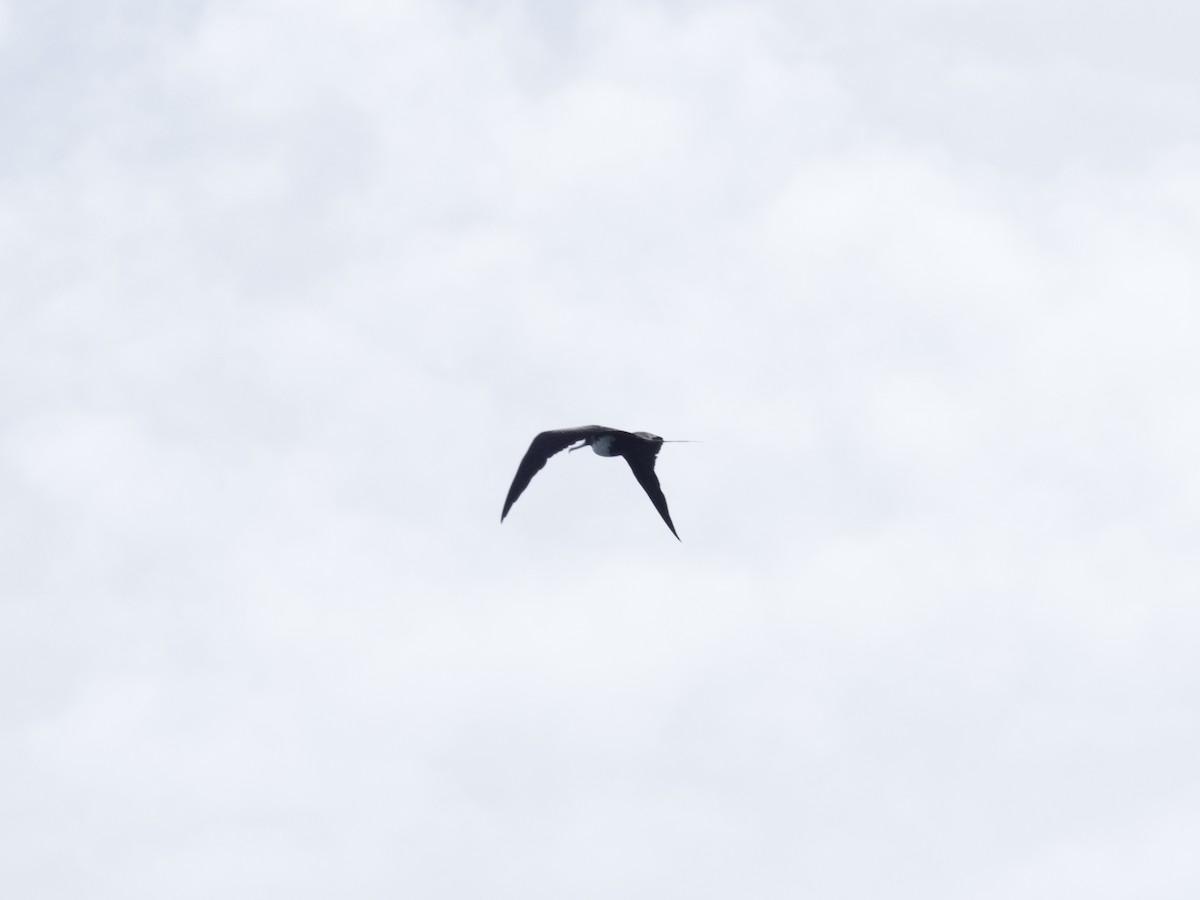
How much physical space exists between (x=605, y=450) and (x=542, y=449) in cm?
262

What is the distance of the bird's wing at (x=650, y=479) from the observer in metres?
54.1

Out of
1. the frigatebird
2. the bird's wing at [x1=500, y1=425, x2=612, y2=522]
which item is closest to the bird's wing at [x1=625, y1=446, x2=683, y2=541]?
the frigatebird

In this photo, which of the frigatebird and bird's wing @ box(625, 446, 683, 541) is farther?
bird's wing @ box(625, 446, 683, 541)

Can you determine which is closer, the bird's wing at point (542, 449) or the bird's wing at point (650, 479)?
the bird's wing at point (542, 449)

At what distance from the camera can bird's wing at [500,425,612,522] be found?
166ft

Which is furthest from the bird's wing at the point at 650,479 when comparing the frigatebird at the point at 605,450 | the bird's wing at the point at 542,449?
the bird's wing at the point at 542,449

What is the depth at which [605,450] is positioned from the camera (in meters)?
53.0

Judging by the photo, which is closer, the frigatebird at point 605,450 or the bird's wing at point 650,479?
the frigatebird at point 605,450

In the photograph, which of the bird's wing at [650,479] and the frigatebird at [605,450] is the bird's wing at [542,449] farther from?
the bird's wing at [650,479]

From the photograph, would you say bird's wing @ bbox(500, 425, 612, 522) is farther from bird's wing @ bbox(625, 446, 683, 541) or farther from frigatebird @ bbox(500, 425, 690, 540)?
bird's wing @ bbox(625, 446, 683, 541)

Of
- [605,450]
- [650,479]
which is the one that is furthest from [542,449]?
[650,479]

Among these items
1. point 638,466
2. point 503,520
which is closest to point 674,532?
point 638,466

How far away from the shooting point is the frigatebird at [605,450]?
50.9m

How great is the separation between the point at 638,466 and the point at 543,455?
4.16m
